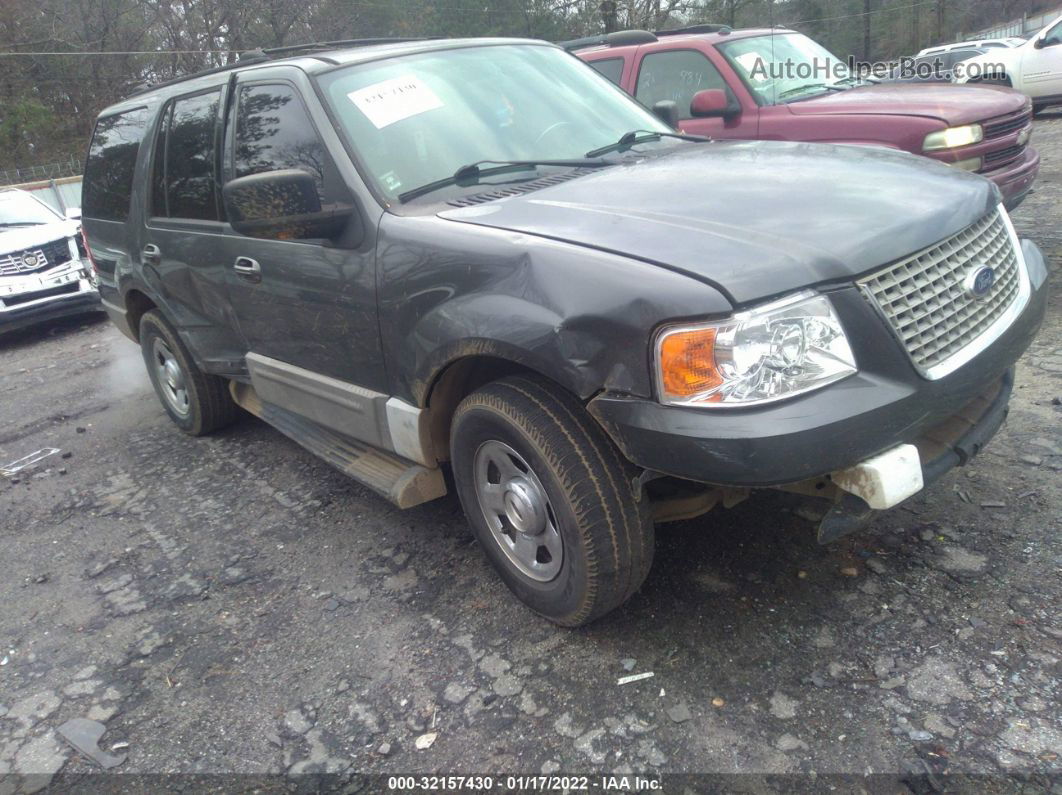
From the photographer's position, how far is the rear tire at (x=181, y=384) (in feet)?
15.6

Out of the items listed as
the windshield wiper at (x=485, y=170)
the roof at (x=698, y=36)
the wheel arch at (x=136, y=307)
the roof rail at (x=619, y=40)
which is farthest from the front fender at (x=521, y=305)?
the roof at (x=698, y=36)

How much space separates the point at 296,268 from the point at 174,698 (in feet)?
5.29

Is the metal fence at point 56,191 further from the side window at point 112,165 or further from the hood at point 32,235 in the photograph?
the side window at point 112,165

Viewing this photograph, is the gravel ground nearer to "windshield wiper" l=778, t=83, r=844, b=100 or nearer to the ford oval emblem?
the ford oval emblem

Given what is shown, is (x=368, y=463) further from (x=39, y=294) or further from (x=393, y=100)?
(x=39, y=294)

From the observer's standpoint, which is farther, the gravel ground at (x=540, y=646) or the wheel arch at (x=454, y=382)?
the wheel arch at (x=454, y=382)

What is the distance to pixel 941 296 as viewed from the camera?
2.42m

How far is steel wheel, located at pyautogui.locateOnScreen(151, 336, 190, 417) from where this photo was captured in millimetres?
4930

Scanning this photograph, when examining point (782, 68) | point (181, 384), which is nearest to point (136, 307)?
point (181, 384)

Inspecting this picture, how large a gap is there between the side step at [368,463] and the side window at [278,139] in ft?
3.44

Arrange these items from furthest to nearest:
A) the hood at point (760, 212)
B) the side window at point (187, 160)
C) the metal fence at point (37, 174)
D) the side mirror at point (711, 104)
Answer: the metal fence at point (37, 174)
the side mirror at point (711, 104)
the side window at point (187, 160)
the hood at point (760, 212)

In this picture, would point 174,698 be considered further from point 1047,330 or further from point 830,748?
point 1047,330

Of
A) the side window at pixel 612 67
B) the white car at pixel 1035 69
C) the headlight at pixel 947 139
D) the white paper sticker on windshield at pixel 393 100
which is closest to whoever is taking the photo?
the white paper sticker on windshield at pixel 393 100

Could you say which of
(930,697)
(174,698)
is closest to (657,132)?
(930,697)
